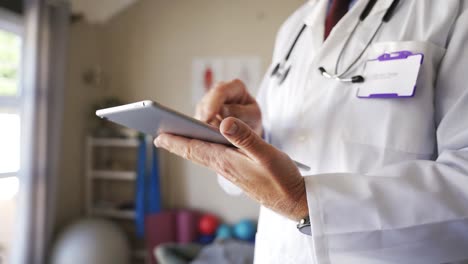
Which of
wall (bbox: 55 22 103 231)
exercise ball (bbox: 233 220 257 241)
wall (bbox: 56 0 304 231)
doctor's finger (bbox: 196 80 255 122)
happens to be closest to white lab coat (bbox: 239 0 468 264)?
doctor's finger (bbox: 196 80 255 122)

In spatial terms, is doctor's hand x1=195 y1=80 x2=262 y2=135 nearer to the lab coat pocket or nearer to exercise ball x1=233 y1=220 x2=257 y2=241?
the lab coat pocket

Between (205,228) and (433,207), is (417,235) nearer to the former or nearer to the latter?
(433,207)

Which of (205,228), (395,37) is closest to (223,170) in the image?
(395,37)

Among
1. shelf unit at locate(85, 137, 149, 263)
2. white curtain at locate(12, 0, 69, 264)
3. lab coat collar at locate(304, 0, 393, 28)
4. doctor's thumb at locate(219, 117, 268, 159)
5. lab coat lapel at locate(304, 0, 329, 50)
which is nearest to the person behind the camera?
doctor's thumb at locate(219, 117, 268, 159)

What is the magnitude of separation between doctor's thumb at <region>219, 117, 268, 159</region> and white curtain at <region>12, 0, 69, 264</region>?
2183 mm

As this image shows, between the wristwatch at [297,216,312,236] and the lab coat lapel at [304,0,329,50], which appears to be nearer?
the wristwatch at [297,216,312,236]

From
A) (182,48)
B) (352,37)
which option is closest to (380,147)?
(352,37)

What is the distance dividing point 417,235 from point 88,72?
2.90 meters

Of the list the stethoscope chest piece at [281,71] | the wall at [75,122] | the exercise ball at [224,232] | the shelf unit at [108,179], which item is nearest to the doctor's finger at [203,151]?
the stethoscope chest piece at [281,71]

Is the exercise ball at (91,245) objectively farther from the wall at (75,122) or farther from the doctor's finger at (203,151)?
the doctor's finger at (203,151)

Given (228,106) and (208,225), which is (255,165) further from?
(208,225)

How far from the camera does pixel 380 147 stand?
633 millimetres

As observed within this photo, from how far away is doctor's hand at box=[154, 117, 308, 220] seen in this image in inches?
17.5

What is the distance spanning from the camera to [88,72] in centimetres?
288
